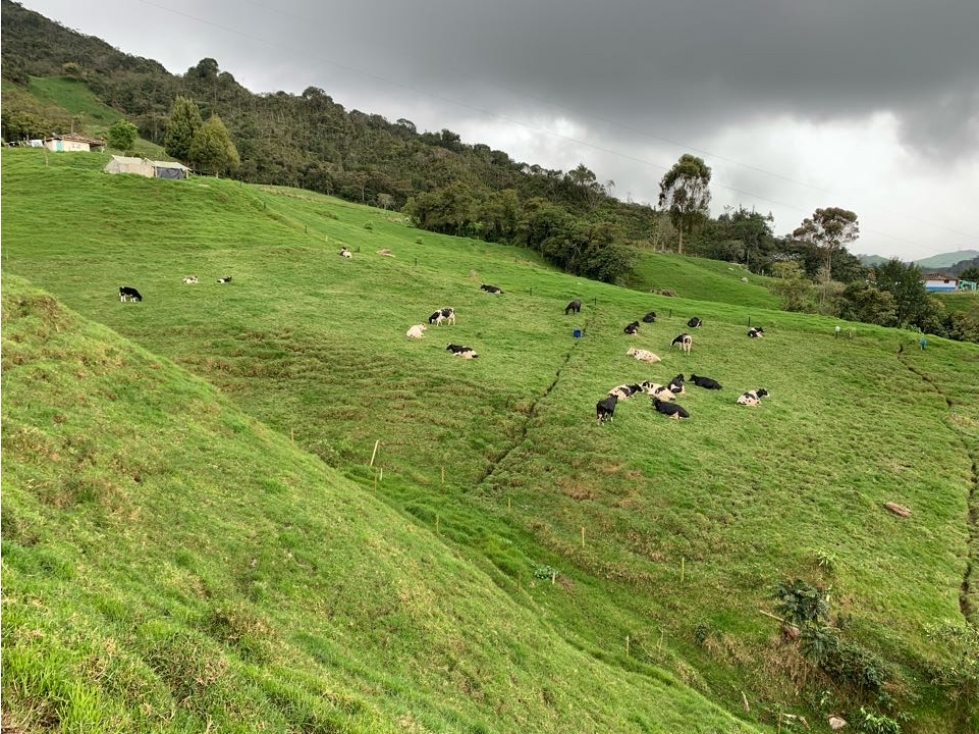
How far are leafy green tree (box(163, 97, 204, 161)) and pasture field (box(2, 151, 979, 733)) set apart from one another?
4413cm

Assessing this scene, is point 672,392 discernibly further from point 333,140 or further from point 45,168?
point 333,140

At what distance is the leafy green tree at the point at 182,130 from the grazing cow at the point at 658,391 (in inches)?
3248

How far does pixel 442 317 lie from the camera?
35969mm

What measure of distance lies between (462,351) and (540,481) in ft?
38.3

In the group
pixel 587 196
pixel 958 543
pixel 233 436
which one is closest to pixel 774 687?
pixel 958 543

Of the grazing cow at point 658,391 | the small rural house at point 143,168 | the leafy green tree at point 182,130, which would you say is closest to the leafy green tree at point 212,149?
the leafy green tree at point 182,130

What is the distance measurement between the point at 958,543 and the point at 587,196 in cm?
14599

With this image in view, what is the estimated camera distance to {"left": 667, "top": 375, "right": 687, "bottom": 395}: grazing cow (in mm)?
28078

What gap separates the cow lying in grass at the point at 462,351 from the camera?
30319 mm

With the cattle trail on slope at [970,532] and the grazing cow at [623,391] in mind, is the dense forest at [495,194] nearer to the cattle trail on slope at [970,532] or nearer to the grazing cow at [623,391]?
the cattle trail on slope at [970,532]

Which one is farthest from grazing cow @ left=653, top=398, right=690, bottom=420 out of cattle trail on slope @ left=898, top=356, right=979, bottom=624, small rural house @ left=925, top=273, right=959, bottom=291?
small rural house @ left=925, top=273, right=959, bottom=291

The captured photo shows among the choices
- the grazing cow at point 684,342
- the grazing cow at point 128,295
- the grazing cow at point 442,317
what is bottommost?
the grazing cow at point 128,295

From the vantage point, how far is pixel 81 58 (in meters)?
192

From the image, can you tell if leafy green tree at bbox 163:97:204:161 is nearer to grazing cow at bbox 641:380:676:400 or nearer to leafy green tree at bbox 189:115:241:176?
Result: leafy green tree at bbox 189:115:241:176
